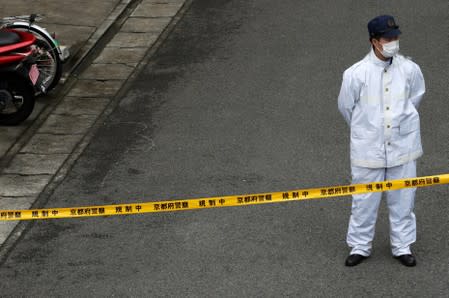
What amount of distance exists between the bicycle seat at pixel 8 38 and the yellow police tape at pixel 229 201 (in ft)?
9.36

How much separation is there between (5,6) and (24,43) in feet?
11.5

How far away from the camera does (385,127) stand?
25.5 ft

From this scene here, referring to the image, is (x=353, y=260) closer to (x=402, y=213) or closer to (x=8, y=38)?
(x=402, y=213)

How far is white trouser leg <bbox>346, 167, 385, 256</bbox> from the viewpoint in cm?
794

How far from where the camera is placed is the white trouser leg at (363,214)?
7.94m

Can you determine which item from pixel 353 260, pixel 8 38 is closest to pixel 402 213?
pixel 353 260

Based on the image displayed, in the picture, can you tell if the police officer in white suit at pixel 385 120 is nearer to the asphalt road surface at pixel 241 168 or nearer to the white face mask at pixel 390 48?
the white face mask at pixel 390 48

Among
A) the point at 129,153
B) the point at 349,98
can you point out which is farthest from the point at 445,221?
the point at 129,153

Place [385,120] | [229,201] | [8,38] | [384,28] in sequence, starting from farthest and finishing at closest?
[8,38] → [229,201] → [385,120] → [384,28]

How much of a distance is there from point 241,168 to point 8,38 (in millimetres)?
2999

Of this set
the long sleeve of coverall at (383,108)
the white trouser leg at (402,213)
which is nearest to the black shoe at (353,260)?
the white trouser leg at (402,213)

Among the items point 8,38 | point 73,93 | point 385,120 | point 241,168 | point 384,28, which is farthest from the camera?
point 73,93

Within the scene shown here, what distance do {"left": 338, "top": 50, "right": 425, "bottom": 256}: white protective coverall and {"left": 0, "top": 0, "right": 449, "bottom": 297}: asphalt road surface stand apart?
0.48m

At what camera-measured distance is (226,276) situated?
8.04 m
